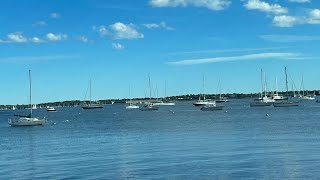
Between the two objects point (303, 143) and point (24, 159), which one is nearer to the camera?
point (24, 159)

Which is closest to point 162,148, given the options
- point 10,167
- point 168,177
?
point 10,167

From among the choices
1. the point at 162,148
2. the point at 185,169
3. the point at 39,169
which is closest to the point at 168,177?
the point at 185,169

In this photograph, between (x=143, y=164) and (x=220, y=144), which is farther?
(x=220, y=144)

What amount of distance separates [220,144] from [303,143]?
311 inches

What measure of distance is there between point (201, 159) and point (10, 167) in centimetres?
1467

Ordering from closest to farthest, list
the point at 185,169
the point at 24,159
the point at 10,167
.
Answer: the point at 185,169 → the point at 10,167 → the point at 24,159

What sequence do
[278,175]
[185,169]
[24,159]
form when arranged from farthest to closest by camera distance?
[24,159] → [185,169] → [278,175]

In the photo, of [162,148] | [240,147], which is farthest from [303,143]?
[162,148]

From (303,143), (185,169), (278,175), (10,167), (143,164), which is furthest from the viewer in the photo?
(303,143)

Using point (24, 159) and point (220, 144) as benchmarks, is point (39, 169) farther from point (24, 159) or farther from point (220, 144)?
point (220, 144)

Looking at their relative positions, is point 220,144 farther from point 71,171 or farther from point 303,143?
point 71,171

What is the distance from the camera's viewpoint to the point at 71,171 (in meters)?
39.6

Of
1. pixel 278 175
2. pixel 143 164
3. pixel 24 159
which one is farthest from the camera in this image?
pixel 24 159

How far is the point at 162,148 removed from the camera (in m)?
55.5
